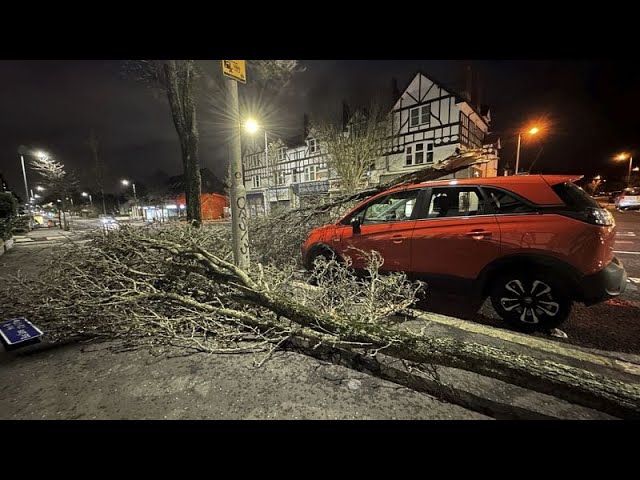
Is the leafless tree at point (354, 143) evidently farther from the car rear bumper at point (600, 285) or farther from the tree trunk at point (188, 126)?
the car rear bumper at point (600, 285)

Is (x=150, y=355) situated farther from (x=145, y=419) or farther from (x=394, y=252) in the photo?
(x=394, y=252)

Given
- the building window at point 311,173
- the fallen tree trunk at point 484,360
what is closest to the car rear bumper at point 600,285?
the fallen tree trunk at point 484,360

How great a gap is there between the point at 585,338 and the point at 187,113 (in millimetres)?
10020

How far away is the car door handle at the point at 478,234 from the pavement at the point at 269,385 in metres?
1.08

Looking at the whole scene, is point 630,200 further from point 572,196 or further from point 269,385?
point 269,385

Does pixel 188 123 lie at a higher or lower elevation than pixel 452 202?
higher

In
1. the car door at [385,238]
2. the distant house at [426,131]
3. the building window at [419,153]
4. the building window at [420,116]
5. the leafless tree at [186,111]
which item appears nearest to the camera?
the car door at [385,238]

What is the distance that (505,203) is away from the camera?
128 inches

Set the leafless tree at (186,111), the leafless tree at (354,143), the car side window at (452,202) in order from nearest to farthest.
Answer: the car side window at (452,202)
the leafless tree at (186,111)
the leafless tree at (354,143)

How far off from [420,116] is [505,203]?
18602mm

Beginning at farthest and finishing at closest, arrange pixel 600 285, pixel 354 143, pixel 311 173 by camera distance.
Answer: pixel 311 173, pixel 354 143, pixel 600 285

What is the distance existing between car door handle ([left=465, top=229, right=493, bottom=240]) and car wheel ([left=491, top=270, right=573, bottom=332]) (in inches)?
19.3

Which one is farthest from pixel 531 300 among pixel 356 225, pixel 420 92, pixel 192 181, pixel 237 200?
pixel 420 92

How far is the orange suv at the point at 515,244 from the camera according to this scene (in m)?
2.82
